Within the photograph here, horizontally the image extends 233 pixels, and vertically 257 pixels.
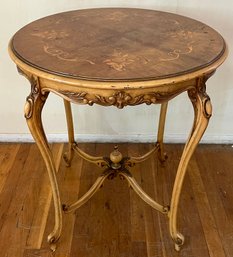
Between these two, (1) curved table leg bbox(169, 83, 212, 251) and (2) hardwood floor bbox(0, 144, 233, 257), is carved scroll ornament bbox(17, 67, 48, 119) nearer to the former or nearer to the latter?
(1) curved table leg bbox(169, 83, 212, 251)

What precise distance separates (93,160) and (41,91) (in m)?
0.56

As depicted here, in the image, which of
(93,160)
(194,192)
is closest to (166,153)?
(194,192)

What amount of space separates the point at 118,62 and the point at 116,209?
67cm

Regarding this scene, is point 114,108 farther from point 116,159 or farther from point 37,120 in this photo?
point 37,120

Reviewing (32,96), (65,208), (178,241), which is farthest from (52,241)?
(32,96)

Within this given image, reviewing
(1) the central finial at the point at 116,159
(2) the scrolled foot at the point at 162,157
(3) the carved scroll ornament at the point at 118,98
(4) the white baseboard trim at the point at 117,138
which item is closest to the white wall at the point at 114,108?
(4) the white baseboard trim at the point at 117,138

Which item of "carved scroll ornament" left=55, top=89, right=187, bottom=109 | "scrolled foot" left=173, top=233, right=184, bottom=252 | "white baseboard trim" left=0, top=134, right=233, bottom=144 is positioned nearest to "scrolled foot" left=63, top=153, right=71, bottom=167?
"white baseboard trim" left=0, top=134, right=233, bottom=144

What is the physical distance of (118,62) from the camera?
2.80 ft

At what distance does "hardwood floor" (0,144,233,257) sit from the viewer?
1.18 meters

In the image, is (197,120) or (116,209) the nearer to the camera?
(197,120)

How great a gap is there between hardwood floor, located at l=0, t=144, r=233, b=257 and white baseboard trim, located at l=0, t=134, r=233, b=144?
5 cm

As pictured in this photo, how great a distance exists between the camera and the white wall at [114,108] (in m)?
1.37

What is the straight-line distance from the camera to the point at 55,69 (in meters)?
0.82

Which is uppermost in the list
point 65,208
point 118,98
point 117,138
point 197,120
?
point 118,98
